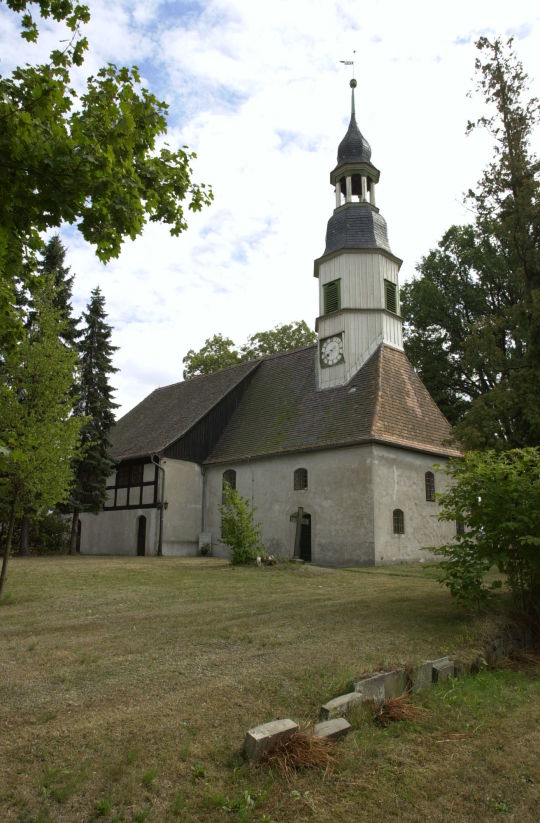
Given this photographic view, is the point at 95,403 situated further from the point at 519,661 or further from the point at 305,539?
the point at 519,661

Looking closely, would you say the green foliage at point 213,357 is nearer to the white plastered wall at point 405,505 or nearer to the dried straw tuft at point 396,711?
the white plastered wall at point 405,505

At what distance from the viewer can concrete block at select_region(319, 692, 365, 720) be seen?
17.4ft

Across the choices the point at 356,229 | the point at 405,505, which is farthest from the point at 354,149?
the point at 405,505

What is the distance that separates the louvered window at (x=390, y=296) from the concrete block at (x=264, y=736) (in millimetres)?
22980

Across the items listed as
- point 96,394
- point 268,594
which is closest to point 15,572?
point 268,594

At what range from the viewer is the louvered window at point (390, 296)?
86.1 ft

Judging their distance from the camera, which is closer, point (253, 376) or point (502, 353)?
point (502, 353)

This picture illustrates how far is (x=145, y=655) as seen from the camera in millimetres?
6961

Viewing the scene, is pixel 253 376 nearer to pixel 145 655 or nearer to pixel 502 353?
pixel 502 353

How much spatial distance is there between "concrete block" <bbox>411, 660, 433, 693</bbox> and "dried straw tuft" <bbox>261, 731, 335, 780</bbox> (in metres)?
1.92

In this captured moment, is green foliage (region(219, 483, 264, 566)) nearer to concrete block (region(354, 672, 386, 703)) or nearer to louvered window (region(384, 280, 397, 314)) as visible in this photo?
louvered window (region(384, 280, 397, 314))

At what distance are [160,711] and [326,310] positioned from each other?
22695mm

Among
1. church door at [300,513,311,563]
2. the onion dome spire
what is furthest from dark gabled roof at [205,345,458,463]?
the onion dome spire

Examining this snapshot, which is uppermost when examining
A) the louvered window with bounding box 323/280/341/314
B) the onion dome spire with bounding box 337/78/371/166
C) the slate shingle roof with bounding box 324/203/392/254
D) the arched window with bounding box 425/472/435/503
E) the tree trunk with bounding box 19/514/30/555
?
the onion dome spire with bounding box 337/78/371/166
